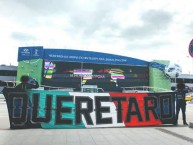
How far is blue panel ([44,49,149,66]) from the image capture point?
68062 mm

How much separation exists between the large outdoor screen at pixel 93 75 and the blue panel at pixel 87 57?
3.15 feet

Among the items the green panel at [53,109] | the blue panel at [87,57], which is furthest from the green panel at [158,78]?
the green panel at [53,109]

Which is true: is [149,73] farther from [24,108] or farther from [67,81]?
[24,108]

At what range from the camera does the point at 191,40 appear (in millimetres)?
11023

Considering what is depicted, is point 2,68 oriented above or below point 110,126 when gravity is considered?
above

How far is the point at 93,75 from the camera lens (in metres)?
69.8

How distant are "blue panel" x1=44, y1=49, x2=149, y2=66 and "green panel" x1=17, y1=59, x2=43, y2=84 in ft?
9.91

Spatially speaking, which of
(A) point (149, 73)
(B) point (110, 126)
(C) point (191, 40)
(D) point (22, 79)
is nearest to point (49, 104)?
(D) point (22, 79)

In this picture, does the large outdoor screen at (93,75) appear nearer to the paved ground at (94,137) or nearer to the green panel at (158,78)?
the green panel at (158,78)

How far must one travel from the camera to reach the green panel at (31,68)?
Answer: 63844 mm

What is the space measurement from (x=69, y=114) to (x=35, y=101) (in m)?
1.21

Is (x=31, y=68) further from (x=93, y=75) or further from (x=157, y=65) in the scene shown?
(x=157, y=65)

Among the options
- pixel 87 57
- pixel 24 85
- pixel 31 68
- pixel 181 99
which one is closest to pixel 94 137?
pixel 24 85

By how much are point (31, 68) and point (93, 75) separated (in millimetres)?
13983
